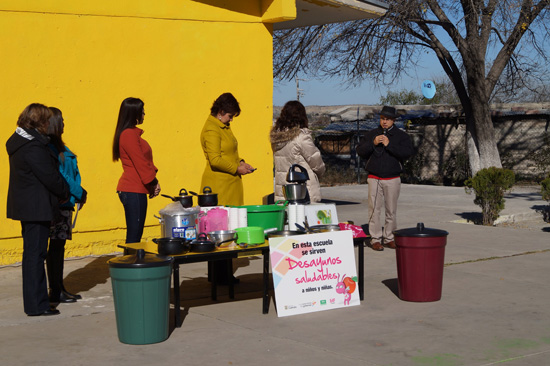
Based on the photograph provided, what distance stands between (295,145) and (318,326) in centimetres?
283

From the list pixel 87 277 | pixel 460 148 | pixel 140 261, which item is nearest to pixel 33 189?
pixel 140 261

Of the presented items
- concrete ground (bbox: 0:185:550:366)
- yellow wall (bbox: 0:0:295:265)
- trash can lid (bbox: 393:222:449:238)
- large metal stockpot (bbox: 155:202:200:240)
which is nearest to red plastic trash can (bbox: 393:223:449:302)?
trash can lid (bbox: 393:222:449:238)

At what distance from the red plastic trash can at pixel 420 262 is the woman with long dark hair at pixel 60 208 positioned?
3039 millimetres

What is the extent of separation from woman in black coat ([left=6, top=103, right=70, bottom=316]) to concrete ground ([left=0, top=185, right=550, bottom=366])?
435mm

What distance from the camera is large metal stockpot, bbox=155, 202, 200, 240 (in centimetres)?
659

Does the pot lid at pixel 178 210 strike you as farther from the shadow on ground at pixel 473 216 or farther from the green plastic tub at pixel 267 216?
the shadow on ground at pixel 473 216

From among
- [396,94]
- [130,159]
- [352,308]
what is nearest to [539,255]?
[352,308]

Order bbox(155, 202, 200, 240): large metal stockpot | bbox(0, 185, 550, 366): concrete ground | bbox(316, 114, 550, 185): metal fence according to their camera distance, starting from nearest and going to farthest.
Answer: bbox(0, 185, 550, 366): concrete ground, bbox(155, 202, 200, 240): large metal stockpot, bbox(316, 114, 550, 185): metal fence

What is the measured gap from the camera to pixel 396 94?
167ft

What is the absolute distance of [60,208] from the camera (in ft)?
23.6

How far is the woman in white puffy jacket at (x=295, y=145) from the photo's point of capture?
8734 millimetres

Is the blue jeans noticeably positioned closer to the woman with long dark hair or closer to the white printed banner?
the woman with long dark hair

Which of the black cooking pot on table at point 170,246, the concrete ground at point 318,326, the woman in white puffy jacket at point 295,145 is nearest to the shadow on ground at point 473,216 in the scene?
the concrete ground at point 318,326

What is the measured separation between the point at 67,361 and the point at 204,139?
3199 mm
